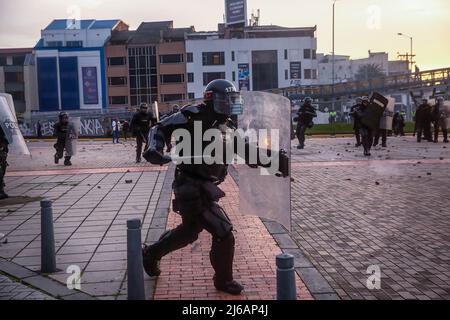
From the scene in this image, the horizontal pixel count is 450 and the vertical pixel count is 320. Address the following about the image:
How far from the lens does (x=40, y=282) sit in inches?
203

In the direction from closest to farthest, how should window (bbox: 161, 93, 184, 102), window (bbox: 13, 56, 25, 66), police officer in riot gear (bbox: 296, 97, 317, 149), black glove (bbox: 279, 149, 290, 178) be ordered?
black glove (bbox: 279, 149, 290, 178), police officer in riot gear (bbox: 296, 97, 317, 149), window (bbox: 13, 56, 25, 66), window (bbox: 161, 93, 184, 102)

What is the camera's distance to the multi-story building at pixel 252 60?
63.7 metres

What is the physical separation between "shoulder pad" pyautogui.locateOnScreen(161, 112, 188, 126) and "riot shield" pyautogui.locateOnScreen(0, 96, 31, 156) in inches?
208

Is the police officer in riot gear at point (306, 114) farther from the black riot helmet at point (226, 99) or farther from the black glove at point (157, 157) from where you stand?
the black glove at point (157, 157)

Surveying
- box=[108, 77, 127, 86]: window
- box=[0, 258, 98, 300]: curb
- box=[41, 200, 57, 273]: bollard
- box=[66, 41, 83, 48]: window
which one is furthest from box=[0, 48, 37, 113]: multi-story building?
box=[41, 200, 57, 273]: bollard

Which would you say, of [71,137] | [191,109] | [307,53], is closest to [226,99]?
[191,109]

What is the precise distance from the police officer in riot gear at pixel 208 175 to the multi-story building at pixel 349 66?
301 ft

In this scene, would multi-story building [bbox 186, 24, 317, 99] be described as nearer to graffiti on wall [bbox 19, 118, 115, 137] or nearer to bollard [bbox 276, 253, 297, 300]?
graffiti on wall [bbox 19, 118, 115, 137]

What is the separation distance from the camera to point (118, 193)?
10.7m

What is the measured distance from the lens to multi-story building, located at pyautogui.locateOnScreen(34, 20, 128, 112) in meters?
59.8

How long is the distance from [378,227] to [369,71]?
283 ft
